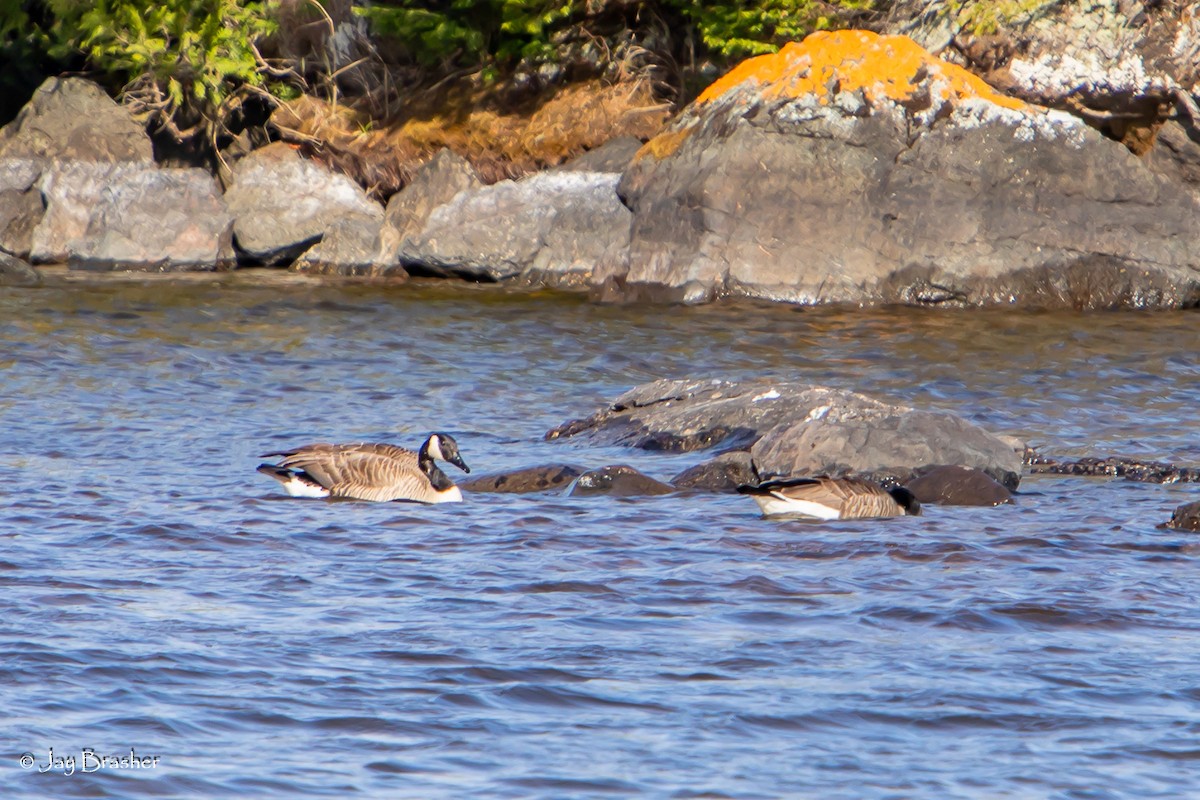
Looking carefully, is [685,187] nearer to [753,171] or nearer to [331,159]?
[753,171]

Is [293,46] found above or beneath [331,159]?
above

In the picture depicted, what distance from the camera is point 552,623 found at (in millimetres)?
6578

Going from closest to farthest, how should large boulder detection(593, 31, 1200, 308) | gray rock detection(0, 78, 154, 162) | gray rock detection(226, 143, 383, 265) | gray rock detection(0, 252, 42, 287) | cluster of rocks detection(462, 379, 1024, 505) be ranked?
1. cluster of rocks detection(462, 379, 1024, 505)
2. large boulder detection(593, 31, 1200, 308)
3. gray rock detection(0, 252, 42, 287)
4. gray rock detection(226, 143, 383, 265)
5. gray rock detection(0, 78, 154, 162)

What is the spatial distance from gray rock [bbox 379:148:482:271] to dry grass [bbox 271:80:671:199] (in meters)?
0.78

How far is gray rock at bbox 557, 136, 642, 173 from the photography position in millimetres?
20422

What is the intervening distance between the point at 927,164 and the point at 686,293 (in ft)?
9.54

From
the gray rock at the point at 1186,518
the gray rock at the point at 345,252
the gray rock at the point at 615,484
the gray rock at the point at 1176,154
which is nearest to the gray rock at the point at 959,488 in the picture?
the gray rock at the point at 1186,518

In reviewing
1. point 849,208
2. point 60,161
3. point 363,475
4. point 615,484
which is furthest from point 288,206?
point 615,484

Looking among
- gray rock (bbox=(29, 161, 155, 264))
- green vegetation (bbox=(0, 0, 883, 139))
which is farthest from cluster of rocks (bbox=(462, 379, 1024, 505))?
gray rock (bbox=(29, 161, 155, 264))

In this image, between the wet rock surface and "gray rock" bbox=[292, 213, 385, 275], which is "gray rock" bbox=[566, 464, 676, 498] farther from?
"gray rock" bbox=[292, 213, 385, 275]

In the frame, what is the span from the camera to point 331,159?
22906 mm

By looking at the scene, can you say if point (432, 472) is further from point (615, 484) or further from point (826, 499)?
point (826, 499)

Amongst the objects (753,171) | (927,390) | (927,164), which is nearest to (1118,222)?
(927,164)

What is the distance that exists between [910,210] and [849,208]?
2.07 ft
